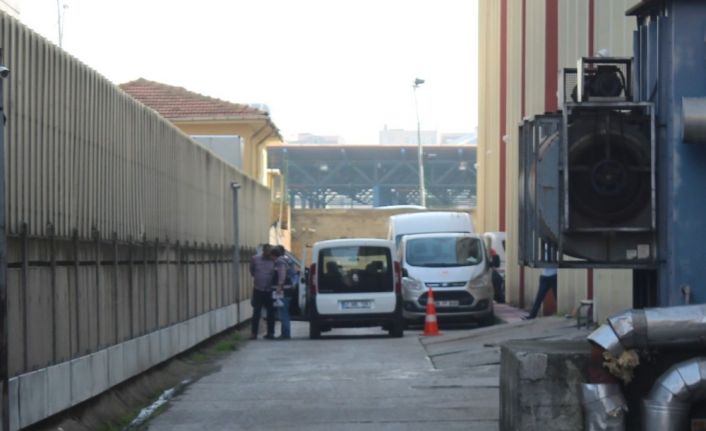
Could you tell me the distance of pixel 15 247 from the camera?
1024 cm

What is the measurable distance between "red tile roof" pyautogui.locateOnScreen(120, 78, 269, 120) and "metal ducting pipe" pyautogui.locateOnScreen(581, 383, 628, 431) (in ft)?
124

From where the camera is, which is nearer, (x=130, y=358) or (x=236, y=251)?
(x=130, y=358)

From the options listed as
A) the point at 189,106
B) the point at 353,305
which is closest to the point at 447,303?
the point at 353,305

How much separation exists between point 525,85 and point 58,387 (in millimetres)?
23653

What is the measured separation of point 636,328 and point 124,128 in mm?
7382

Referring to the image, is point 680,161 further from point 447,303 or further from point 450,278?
point 450,278

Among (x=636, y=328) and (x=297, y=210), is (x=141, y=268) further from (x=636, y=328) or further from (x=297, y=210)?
(x=297, y=210)

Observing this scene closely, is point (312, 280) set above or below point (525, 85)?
below

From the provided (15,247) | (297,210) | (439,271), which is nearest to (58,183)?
(15,247)

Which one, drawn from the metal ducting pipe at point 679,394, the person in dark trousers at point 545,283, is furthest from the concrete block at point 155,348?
the person in dark trousers at point 545,283

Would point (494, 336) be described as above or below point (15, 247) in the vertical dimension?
below

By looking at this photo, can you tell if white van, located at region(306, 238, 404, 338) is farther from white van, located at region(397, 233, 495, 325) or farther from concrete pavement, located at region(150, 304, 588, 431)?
white van, located at region(397, 233, 495, 325)

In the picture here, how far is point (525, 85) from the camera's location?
33656 mm

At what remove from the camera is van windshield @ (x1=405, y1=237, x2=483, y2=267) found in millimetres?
29594
